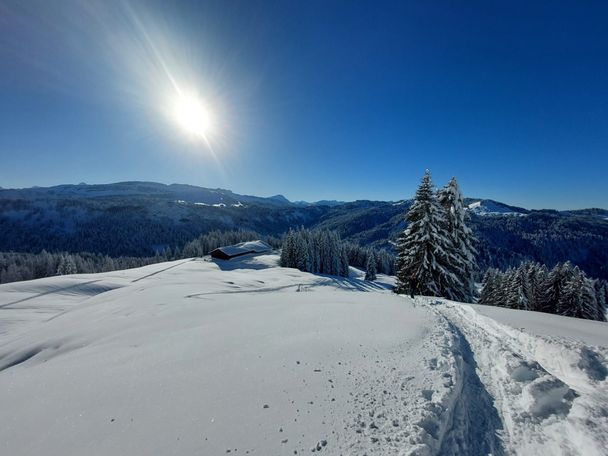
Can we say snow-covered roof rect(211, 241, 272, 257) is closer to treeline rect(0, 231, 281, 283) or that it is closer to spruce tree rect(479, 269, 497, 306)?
treeline rect(0, 231, 281, 283)

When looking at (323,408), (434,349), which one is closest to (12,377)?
(323,408)

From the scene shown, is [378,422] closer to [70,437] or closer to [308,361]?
[308,361]

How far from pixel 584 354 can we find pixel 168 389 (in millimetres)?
8458

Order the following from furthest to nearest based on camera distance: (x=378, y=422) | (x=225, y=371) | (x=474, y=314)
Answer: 1. (x=474, y=314)
2. (x=225, y=371)
3. (x=378, y=422)

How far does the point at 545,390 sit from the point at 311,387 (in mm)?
4110

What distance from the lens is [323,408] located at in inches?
170

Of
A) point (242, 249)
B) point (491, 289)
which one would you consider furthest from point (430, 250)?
point (242, 249)

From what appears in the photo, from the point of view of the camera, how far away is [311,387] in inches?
192

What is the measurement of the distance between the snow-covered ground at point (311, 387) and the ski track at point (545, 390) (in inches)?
0.9

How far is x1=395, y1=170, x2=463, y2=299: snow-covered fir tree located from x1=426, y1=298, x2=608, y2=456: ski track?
43.2 feet

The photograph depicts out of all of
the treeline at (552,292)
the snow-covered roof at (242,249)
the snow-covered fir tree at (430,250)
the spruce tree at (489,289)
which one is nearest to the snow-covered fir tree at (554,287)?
the treeline at (552,292)

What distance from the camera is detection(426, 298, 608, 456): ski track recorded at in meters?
3.76

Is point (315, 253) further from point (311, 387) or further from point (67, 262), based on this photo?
point (67, 262)

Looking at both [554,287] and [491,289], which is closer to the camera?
[554,287]
